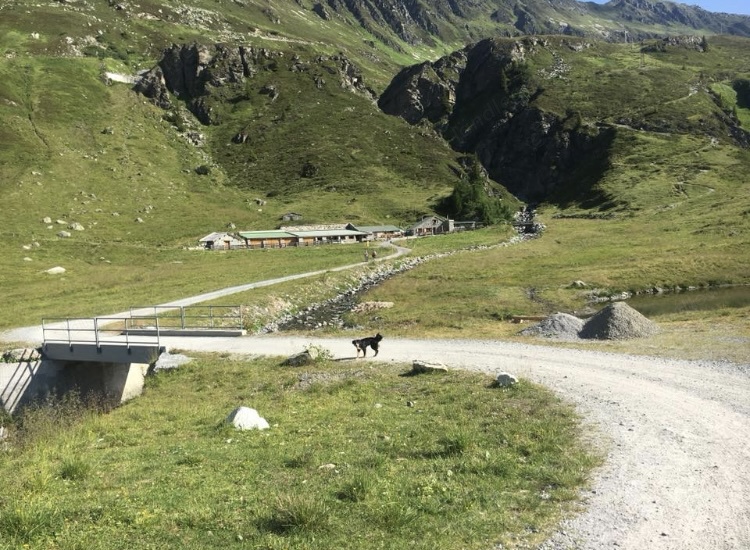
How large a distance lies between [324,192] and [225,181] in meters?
35.2

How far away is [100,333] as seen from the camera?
3375 centimetres

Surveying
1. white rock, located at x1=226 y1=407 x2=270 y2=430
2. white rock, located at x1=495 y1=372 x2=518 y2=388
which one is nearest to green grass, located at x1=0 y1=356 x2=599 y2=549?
white rock, located at x1=226 y1=407 x2=270 y2=430

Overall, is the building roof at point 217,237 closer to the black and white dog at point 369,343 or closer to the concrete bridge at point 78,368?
the concrete bridge at point 78,368

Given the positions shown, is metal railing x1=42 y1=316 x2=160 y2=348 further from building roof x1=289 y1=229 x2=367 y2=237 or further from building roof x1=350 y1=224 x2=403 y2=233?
building roof x1=350 y1=224 x2=403 y2=233

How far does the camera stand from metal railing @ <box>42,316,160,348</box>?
2938 cm

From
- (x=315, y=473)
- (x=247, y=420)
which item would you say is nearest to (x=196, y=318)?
(x=247, y=420)

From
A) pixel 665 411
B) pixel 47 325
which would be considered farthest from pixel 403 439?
pixel 47 325

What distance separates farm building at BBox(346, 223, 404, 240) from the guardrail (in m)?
89.9

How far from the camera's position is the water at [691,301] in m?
44.2

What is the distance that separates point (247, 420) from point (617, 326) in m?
22.1

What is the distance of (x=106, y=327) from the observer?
1391 inches

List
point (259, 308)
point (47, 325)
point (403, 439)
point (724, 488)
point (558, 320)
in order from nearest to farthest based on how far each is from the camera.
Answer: point (724, 488) → point (403, 439) → point (558, 320) → point (47, 325) → point (259, 308)

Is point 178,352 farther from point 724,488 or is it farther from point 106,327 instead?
point 724,488

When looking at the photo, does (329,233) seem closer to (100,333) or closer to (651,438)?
(100,333)
